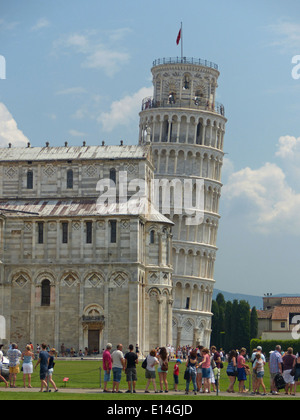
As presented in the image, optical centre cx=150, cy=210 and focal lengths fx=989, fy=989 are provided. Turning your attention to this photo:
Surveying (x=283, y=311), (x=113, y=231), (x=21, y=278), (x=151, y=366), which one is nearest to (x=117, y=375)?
(x=151, y=366)

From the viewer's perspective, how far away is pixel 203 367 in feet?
137

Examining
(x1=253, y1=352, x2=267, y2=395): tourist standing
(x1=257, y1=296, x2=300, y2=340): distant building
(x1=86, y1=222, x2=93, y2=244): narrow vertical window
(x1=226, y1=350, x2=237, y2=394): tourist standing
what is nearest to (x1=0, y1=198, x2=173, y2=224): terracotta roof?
(x1=86, y1=222, x2=93, y2=244): narrow vertical window

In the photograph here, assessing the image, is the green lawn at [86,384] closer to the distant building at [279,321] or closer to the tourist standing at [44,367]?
the tourist standing at [44,367]

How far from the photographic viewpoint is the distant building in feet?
419

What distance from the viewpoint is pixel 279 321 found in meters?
131

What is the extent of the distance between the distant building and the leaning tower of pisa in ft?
36.0

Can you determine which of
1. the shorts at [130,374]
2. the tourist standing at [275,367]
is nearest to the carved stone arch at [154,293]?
Answer: the tourist standing at [275,367]

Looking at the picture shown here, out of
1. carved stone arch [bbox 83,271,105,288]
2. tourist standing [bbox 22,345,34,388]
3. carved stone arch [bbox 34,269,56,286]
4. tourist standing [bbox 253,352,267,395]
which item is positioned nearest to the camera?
tourist standing [bbox 253,352,267,395]

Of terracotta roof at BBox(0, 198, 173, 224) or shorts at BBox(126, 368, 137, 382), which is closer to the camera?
shorts at BBox(126, 368, 137, 382)

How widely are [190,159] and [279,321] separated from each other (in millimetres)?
26498

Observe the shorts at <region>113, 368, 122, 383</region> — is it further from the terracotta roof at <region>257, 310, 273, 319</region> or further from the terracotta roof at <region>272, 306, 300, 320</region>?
the terracotta roof at <region>257, 310, 273, 319</region>

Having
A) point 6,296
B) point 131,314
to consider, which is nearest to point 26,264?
point 6,296

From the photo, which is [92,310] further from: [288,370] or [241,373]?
[288,370]

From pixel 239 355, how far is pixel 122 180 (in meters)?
46.3
